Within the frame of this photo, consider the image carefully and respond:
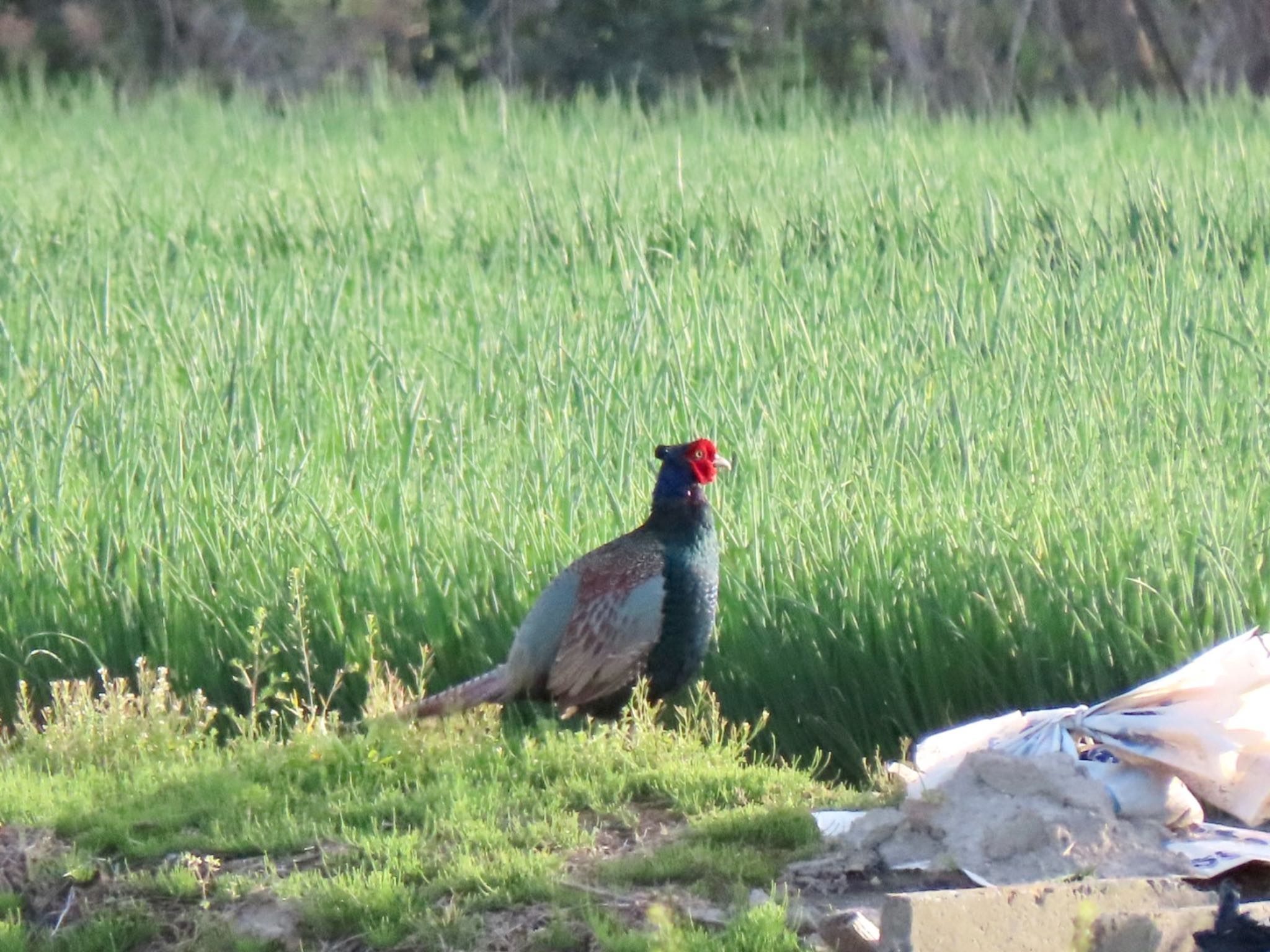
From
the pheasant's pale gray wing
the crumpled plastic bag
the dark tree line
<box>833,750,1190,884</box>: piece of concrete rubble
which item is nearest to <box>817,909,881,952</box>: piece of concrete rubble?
<box>833,750,1190,884</box>: piece of concrete rubble

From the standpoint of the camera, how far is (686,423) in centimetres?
513

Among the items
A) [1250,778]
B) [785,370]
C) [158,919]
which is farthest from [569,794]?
[785,370]

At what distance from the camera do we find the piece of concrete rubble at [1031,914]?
2717 millimetres

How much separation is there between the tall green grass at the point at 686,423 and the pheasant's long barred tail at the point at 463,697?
0.41m

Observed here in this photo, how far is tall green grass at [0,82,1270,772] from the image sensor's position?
4.11 metres

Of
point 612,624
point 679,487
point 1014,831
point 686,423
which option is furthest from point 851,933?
point 686,423

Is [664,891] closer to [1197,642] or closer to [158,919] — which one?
[158,919]

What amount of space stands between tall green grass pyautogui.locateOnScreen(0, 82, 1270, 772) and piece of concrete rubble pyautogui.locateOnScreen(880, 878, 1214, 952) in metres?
1.07

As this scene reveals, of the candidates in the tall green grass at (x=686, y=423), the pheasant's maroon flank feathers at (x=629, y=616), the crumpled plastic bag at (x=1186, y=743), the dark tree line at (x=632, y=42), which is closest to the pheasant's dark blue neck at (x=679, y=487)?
the pheasant's maroon flank feathers at (x=629, y=616)

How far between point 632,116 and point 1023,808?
351 inches

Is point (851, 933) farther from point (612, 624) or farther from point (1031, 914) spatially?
point (612, 624)

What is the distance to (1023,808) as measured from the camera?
10.3 feet

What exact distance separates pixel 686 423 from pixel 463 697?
1.52 m

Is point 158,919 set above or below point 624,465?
below
